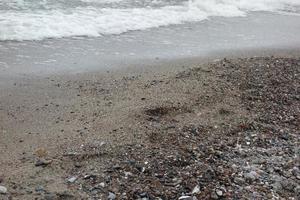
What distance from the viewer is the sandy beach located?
13.1 feet

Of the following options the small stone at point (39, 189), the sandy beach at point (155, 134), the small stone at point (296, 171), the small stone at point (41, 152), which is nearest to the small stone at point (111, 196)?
the sandy beach at point (155, 134)

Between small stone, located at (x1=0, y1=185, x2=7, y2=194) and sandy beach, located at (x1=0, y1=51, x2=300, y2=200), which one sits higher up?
sandy beach, located at (x1=0, y1=51, x2=300, y2=200)

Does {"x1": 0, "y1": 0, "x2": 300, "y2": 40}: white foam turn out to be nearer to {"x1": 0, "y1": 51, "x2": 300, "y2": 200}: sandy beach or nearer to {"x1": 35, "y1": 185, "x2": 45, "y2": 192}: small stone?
{"x1": 0, "y1": 51, "x2": 300, "y2": 200}: sandy beach

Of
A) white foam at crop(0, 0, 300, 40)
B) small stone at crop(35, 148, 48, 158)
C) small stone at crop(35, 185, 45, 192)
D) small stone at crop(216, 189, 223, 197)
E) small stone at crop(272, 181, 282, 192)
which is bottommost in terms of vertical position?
small stone at crop(272, 181, 282, 192)

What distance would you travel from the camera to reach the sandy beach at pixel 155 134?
4.00m

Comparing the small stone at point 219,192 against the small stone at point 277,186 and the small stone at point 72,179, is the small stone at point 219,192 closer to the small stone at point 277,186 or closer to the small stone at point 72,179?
the small stone at point 277,186

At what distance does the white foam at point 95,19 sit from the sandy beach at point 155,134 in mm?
1999

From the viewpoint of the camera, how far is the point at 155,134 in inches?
192

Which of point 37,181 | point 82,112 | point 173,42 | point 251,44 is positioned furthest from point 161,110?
point 251,44

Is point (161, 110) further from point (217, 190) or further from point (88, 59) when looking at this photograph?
point (88, 59)

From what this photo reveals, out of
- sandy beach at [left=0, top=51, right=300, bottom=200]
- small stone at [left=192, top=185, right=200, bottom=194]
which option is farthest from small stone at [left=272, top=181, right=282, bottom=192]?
small stone at [left=192, top=185, right=200, bottom=194]

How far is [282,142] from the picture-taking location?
4.96 m

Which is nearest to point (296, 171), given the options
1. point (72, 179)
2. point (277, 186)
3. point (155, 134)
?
point (277, 186)

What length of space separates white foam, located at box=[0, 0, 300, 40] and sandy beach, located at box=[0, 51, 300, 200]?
6.56 feet
